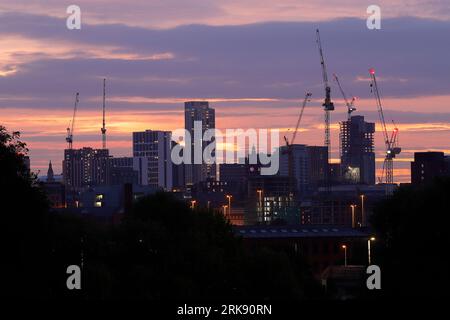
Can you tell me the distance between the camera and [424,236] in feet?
294

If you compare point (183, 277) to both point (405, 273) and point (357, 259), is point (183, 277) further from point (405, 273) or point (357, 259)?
point (357, 259)

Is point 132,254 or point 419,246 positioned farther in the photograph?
point 132,254

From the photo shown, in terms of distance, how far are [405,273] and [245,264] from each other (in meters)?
30.1

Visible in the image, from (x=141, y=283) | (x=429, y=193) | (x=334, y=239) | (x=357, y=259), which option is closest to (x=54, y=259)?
(x=141, y=283)

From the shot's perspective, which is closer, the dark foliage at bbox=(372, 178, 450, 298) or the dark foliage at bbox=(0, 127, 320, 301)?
the dark foliage at bbox=(0, 127, 320, 301)

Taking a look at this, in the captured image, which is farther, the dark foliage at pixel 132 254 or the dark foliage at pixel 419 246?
the dark foliage at pixel 419 246

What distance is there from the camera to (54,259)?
75.3 meters

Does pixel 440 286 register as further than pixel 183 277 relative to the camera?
No
